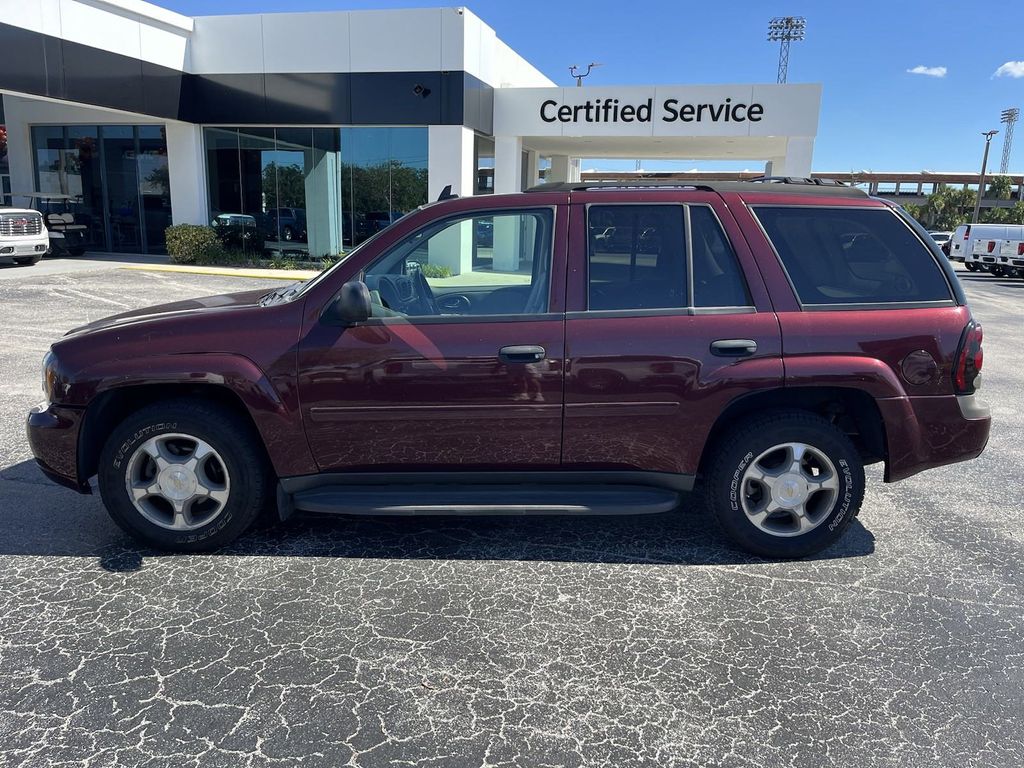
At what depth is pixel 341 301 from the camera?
11.5ft

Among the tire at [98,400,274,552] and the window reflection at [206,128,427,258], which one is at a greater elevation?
the window reflection at [206,128,427,258]

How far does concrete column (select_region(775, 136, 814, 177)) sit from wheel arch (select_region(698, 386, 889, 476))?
53.1 feet

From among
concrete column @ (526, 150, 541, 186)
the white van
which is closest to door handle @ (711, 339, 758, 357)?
concrete column @ (526, 150, 541, 186)

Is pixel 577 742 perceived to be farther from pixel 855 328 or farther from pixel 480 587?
pixel 855 328

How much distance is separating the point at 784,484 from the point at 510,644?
5.30 ft

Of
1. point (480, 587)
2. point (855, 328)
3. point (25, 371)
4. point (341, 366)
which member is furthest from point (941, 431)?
point (25, 371)

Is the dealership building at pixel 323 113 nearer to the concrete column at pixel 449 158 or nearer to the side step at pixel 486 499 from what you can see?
the concrete column at pixel 449 158

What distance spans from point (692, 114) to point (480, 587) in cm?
1742

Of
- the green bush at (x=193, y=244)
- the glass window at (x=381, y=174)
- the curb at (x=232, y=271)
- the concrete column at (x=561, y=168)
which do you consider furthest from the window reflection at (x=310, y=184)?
the concrete column at (x=561, y=168)

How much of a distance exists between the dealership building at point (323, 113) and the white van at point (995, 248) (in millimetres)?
10283

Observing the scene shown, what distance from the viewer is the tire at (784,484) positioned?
12.3ft

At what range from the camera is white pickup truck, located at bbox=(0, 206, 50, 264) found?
17.3m

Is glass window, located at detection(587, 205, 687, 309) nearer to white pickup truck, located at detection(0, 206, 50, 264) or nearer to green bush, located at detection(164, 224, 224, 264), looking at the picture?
green bush, located at detection(164, 224, 224, 264)

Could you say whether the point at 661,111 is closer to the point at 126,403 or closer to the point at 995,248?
the point at 995,248
